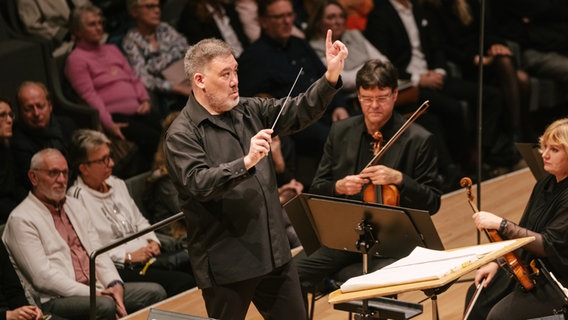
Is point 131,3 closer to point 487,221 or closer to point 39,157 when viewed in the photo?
point 39,157

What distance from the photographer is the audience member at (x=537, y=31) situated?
7.70m

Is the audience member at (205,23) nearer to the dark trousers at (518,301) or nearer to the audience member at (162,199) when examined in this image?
the audience member at (162,199)

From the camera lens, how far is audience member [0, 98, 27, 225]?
204 inches

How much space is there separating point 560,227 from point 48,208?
8.45 ft

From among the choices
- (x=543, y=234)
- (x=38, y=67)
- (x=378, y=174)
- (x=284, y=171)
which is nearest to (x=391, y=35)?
(x=284, y=171)

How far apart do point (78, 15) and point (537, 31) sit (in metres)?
3.71

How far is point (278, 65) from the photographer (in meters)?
6.50

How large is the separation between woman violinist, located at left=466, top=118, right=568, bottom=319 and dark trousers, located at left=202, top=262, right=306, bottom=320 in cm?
75

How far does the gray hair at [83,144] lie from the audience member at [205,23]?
4.65 feet

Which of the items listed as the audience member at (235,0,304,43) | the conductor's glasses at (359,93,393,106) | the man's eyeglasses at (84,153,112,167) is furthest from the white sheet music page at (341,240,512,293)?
the audience member at (235,0,304,43)

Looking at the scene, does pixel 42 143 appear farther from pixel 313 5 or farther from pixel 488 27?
pixel 488 27

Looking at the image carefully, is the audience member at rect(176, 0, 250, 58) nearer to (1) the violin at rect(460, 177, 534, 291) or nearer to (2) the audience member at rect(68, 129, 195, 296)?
(2) the audience member at rect(68, 129, 195, 296)

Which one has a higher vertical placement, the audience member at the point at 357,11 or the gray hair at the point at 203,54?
the gray hair at the point at 203,54

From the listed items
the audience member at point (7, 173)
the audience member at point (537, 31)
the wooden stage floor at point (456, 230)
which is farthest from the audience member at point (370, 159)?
the audience member at point (537, 31)
